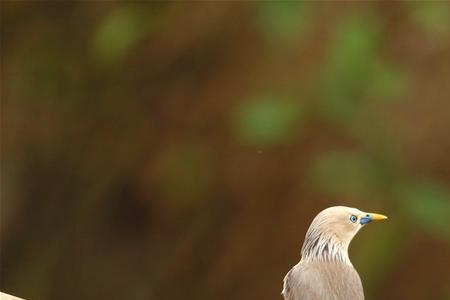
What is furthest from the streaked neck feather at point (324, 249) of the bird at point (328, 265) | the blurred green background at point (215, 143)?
the blurred green background at point (215, 143)

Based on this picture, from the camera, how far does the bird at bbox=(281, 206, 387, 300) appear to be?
10.7 feet

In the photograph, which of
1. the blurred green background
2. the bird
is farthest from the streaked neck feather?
the blurred green background

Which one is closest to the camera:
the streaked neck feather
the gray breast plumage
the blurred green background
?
the gray breast plumage

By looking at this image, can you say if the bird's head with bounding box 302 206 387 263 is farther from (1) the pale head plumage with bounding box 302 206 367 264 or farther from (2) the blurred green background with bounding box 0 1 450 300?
(2) the blurred green background with bounding box 0 1 450 300

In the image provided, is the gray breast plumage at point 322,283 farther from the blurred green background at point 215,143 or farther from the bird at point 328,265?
the blurred green background at point 215,143

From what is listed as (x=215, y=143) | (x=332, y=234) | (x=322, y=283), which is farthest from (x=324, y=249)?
(x=215, y=143)

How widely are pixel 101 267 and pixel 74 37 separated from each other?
144 cm

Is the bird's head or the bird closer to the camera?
the bird

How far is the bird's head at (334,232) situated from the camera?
3.51 m

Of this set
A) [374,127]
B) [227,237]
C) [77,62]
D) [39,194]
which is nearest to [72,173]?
[39,194]

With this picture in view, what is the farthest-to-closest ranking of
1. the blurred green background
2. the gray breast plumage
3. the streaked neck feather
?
the blurred green background → the streaked neck feather → the gray breast plumage

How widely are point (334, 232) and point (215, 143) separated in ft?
6.70

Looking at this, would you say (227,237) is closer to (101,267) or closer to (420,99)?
(101,267)

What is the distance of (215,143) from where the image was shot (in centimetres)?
548
